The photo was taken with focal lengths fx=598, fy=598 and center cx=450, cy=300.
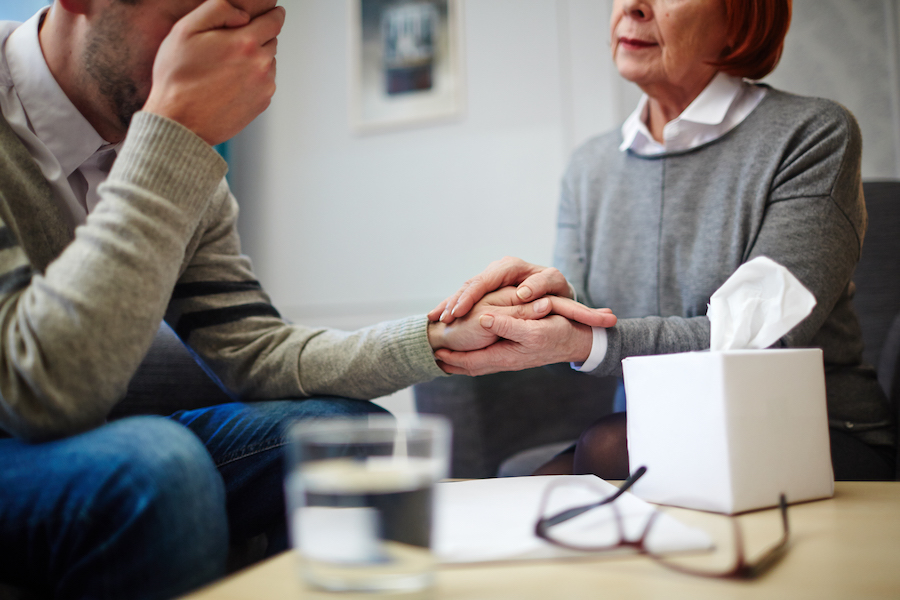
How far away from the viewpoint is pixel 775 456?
529 mm

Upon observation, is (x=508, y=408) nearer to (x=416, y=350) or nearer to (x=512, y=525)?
(x=416, y=350)

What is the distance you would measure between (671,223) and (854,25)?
126cm

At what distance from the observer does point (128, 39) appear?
706mm

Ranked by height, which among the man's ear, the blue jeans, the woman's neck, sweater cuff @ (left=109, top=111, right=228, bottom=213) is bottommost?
the blue jeans

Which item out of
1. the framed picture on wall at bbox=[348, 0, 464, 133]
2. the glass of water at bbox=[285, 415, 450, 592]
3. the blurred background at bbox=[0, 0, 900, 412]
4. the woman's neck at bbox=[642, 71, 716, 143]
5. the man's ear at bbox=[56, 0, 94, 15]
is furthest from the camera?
the framed picture on wall at bbox=[348, 0, 464, 133]

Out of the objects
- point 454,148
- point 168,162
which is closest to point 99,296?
point 168,162

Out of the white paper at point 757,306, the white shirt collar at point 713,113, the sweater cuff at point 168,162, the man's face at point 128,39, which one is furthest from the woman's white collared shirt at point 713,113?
the sweater cuff at point 168,162

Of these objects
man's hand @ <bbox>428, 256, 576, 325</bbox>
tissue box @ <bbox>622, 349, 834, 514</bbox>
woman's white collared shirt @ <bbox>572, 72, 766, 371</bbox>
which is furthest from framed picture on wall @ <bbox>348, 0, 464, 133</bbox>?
tissue box @ <bbox>622, 349, 834, 514</bbox>

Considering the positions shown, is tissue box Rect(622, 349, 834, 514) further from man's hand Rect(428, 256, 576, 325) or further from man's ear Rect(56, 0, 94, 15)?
man's ear Rect(56, 0, 94, 15)

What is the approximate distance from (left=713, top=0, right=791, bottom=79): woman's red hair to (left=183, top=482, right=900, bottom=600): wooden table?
872mm

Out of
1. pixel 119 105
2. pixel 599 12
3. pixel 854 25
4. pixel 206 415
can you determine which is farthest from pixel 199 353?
pixel 854 25

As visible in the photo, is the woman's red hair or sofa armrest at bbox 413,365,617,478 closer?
the woman's red hair

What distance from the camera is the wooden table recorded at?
1.12 feet

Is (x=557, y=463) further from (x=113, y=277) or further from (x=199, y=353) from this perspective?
(x=113, y=277)
